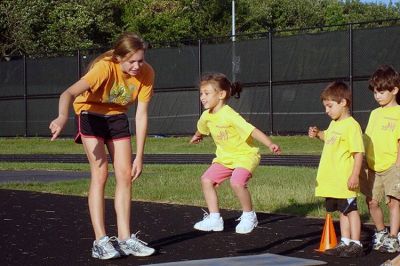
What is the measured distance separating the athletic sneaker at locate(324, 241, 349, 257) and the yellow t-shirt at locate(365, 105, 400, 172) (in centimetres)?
82

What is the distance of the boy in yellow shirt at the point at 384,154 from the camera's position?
8.00 meters

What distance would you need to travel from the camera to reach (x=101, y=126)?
24.7 ft

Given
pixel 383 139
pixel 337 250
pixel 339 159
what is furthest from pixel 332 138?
pixel 337 250

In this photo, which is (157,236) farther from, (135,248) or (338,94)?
(338,94)

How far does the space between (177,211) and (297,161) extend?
1004cm

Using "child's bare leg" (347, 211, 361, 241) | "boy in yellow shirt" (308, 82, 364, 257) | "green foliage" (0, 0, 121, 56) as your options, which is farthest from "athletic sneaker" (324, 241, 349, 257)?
"green foliage" (0, 0, 121, 56)

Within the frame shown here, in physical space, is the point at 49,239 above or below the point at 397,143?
below

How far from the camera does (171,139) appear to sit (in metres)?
29.3

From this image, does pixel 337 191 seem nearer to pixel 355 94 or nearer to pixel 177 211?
pixel 177 211

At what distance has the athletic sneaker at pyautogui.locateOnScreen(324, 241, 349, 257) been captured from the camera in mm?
7574

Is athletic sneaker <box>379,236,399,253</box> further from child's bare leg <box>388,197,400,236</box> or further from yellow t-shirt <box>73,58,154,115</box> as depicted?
yellow t-shirt <box>73,58,154,115</box>

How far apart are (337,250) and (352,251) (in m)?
0.12

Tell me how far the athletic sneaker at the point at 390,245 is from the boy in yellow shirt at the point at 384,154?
60mm

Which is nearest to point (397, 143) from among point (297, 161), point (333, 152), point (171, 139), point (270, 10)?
point (333, 152)
